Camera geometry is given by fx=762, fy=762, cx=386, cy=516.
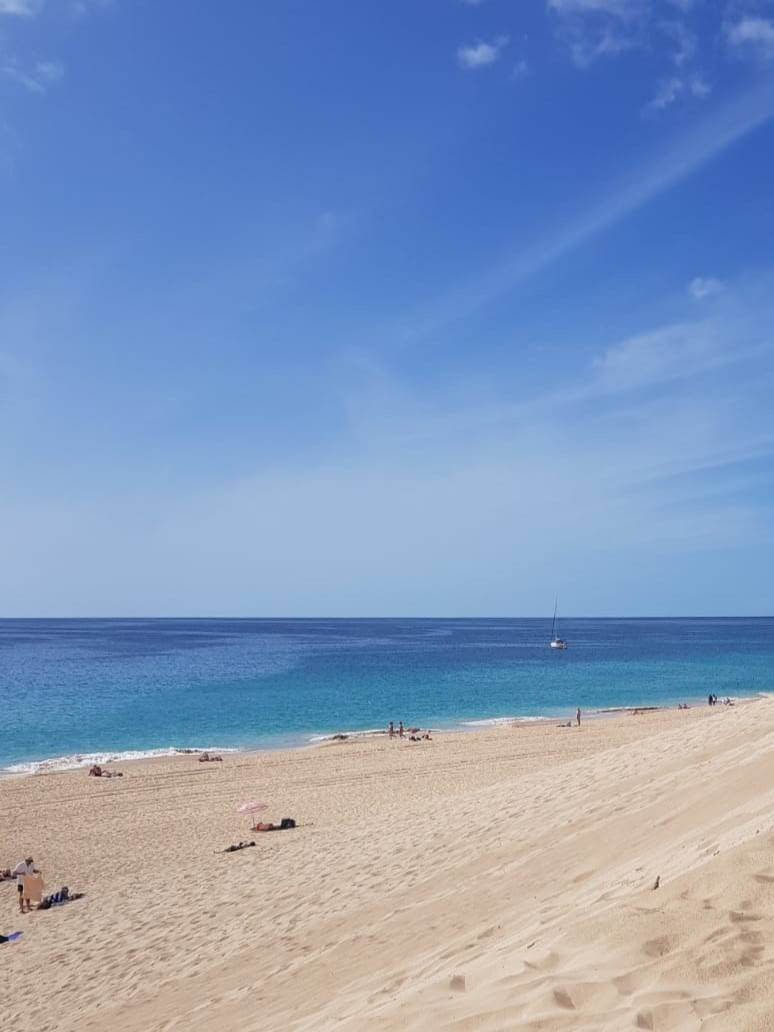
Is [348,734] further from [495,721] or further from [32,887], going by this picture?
[32,887]

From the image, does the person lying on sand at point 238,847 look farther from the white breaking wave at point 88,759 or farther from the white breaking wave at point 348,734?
the white breaking wave at point 348,734

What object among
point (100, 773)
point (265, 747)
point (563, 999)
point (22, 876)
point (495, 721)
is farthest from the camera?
point (495, 721)

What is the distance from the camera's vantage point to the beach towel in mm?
13938

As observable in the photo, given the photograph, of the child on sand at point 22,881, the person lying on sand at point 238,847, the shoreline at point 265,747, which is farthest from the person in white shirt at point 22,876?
the shoreline at point 265,747

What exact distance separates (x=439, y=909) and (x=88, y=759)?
27.5 metres

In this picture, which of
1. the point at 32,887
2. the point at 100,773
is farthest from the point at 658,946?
the point at 100,773

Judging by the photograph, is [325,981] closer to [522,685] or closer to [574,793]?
[574,793]

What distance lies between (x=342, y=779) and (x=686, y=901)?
22120 mm

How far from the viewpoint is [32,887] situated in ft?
46.0

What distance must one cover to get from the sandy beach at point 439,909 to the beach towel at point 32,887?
1.08 feet

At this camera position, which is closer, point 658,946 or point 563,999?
point 563,999

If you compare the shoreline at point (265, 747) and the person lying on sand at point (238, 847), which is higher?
the person lying on sand at point (238, 847)

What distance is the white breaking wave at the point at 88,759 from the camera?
29.7 m

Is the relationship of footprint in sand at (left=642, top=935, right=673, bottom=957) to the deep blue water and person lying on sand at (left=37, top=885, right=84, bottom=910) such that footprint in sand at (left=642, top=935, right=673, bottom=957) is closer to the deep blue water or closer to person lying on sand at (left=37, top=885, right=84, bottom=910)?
person lying on sand at (left=37, top=885, right=84, bottom=910)
